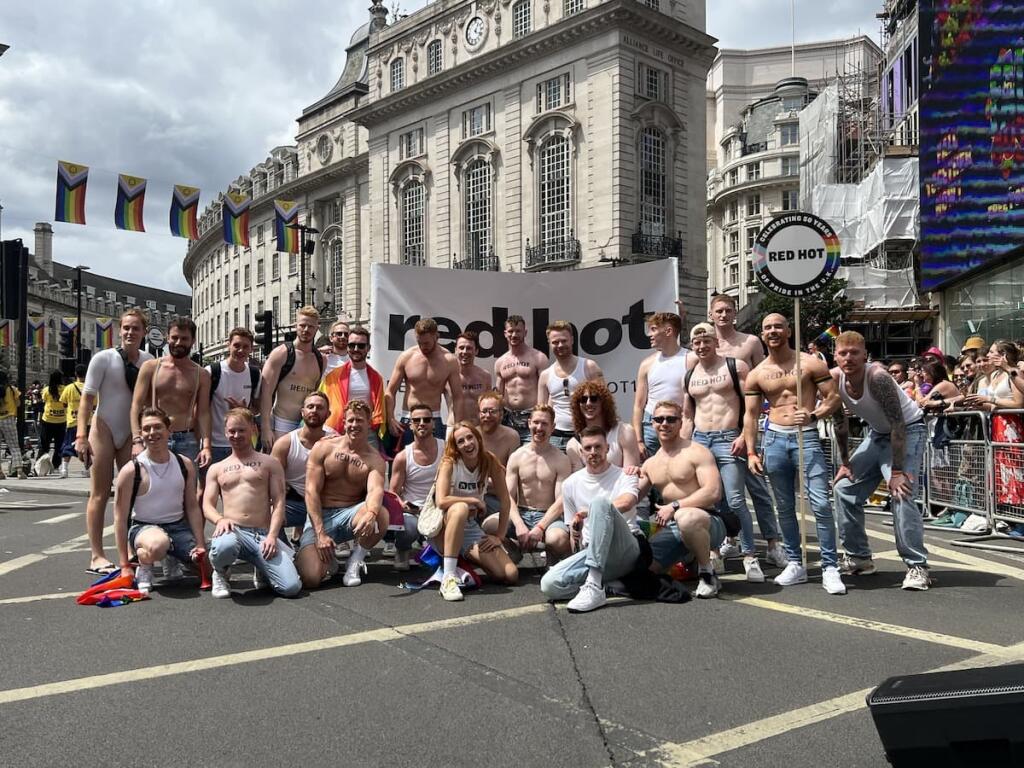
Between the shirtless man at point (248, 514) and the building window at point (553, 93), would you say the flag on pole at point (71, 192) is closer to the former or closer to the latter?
the shirtless man at point (248, 514)

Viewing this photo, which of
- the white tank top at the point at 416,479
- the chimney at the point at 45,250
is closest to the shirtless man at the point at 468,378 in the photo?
the white tank top at the point at 416,479

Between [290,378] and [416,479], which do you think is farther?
[290,378]

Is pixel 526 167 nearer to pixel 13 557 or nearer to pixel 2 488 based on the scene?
pixel 2 488

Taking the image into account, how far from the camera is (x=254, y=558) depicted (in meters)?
5.76

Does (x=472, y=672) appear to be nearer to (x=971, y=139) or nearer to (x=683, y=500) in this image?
(x=683, y=500)

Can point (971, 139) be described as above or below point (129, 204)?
above

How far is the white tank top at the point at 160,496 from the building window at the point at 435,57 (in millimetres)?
42783

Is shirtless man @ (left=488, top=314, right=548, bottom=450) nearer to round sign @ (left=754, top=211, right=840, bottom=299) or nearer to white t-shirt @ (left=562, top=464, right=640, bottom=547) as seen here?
white t-shirt @ (left=562, top=464, right=640, bottom=547)

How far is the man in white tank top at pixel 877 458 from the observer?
5.77 meters

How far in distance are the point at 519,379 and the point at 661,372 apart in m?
1.36

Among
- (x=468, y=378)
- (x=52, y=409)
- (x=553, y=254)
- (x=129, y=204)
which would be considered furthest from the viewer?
→ (x=553, y=254)

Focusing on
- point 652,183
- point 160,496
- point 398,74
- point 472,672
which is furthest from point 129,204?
point 398,74

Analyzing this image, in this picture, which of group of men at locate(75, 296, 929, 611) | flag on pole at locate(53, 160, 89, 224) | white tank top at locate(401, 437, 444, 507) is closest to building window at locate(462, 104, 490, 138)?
flag on pole at locate(53, 160, 89, 224)

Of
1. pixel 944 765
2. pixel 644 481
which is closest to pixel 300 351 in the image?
pixel 644 481
